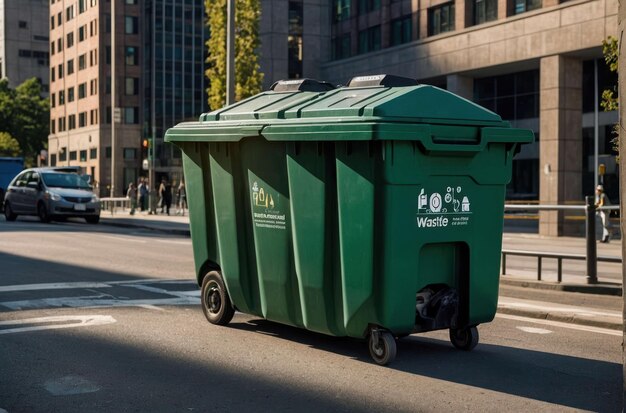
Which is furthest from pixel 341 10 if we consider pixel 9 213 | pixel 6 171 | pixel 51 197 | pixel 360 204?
pixel 360 204

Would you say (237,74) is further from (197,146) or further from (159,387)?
(159,387)

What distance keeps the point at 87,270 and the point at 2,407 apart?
8118 millimetres

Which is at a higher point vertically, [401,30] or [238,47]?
[401,30]

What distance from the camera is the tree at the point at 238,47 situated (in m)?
34.0

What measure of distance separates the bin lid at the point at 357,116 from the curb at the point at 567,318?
248 cm

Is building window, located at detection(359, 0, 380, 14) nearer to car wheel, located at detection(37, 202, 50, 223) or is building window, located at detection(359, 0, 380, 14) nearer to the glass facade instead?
car wheel, located at detection(37, 202, 50, 223)

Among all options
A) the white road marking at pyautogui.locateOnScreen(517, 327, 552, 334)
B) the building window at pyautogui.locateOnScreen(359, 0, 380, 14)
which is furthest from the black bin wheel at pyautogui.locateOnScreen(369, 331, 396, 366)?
the building window at pyautogui.locateOnScreen(359, 0, 380, 14)

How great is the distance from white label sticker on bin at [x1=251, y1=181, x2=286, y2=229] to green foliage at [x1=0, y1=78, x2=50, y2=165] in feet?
326

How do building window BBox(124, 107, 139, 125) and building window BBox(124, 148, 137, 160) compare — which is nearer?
building window BBox(124, 148, 137, 160)

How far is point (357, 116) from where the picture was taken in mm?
6988

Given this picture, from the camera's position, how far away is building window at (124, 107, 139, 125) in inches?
3327

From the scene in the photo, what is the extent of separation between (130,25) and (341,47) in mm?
41248

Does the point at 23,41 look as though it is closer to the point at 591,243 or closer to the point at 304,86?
the point at 591,243

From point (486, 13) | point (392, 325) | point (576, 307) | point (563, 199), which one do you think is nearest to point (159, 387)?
point (392, 325)
